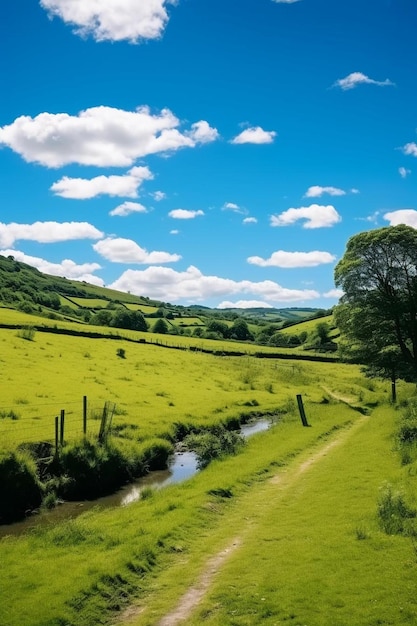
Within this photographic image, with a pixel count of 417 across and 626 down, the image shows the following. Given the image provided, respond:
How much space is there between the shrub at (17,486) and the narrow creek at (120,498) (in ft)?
3.01

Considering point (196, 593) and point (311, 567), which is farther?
point (311, 567)

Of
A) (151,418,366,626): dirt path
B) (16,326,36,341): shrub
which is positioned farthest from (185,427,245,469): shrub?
(16,326,36,341): shrub

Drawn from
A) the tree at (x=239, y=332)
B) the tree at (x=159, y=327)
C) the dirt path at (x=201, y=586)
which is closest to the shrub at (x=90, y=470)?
the dirt path at (x=201, y=586)

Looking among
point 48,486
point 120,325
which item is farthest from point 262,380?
point 120,325

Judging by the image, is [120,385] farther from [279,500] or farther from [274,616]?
[274,616]

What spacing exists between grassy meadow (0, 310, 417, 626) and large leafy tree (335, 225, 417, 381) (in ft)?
24.0

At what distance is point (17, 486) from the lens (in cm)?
2552

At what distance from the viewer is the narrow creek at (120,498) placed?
23.4 m

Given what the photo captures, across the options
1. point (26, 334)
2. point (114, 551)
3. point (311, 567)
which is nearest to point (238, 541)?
point (311, 567)

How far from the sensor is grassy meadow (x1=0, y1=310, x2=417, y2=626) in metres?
12.8

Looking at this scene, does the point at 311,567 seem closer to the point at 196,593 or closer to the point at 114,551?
the point at 196,593

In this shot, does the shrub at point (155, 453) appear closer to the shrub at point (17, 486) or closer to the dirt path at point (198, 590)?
the shrub at point (17, 486)

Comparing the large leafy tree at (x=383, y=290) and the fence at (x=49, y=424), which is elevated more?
the large leafy tree at (x=383, y=290)

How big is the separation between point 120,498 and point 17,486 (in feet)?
18.3
